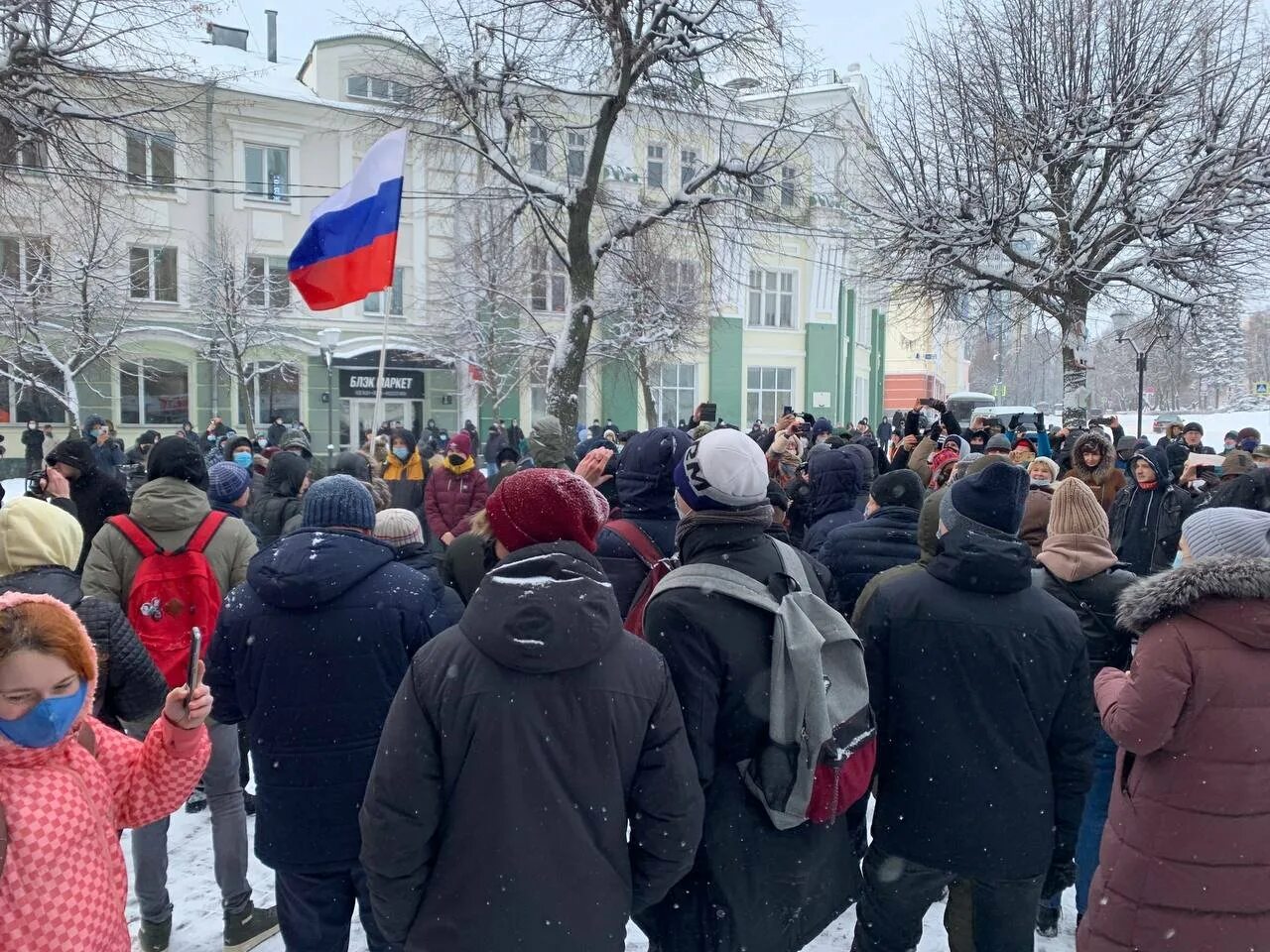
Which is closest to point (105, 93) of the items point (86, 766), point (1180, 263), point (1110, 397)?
point (86, 766)

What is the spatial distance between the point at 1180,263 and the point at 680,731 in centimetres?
1567

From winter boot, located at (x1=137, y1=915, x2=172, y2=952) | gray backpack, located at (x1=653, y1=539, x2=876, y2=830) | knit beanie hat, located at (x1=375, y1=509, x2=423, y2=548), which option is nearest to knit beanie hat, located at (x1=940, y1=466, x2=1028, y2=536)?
gray backpack, located at (x1=653, y1=539, x2=876, y2=830)

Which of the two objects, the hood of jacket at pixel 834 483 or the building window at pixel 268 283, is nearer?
the hood of jacket at pixel 834 483

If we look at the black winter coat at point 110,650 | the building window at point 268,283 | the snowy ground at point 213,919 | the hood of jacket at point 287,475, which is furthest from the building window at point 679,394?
the black winter coat at point 110,650

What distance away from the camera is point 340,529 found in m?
2.97

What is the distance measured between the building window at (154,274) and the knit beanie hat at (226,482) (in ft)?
70.1

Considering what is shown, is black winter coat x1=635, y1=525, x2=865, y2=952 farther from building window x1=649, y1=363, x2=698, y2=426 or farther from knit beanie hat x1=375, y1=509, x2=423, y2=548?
building window x1=649, y1=363, x2=698, y2=426

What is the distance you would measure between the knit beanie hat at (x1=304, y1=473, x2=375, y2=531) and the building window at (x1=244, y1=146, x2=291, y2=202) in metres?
28.6

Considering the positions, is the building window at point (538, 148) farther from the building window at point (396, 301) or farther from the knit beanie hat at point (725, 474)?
the building window at point (396, 301)

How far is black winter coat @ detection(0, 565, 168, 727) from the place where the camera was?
9.19 ft

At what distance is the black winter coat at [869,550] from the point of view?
13.6 feet

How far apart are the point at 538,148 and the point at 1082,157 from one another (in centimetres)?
852

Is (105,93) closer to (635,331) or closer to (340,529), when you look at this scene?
(340,529)

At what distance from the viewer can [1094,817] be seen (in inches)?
148
